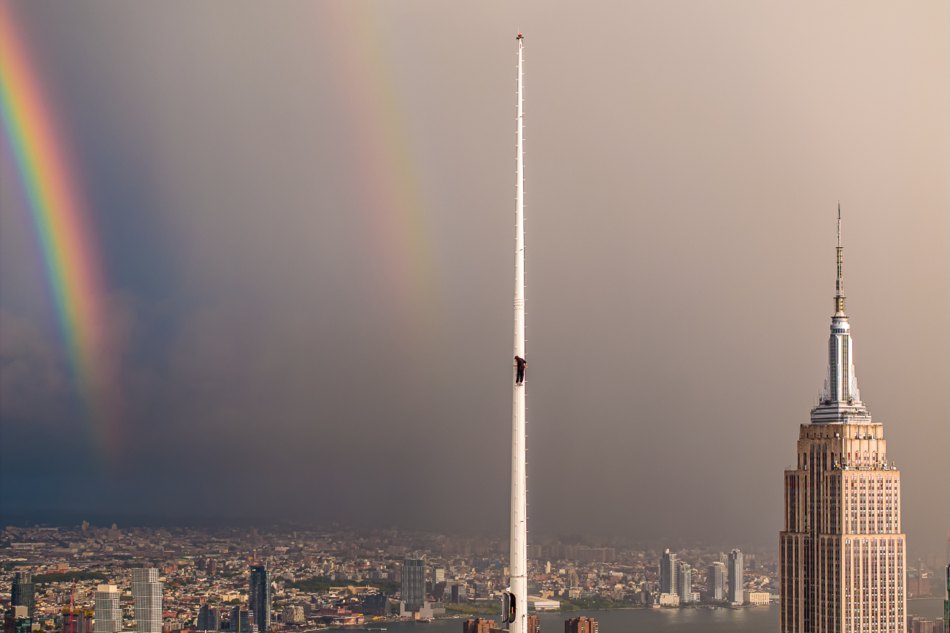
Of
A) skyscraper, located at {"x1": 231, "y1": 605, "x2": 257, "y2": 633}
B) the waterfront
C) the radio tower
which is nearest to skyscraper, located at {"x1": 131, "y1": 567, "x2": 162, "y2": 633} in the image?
skyscraper, located at {"x1": 231, "y1": 605, "x2": 257, "y2": 633}

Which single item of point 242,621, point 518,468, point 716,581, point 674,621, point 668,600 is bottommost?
point 674,621

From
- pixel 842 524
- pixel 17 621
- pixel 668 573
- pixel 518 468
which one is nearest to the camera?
pixel 518 468

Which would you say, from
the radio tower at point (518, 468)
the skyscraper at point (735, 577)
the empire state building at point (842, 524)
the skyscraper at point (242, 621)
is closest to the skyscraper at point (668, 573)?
the skyscraper at point (735, 577)

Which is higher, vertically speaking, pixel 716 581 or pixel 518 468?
pixel 518 468

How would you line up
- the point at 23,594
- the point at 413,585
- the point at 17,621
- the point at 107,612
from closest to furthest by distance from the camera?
the point at 17,621 → the point at 107,612 → the point at 23,594 → the point at 413,585

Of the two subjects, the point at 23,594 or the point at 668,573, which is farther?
the point at 668,573

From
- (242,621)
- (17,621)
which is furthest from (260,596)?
(17,621)

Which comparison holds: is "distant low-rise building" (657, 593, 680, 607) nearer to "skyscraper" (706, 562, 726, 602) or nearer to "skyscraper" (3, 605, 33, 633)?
"skyscraper" (706, 562, 726, 602)

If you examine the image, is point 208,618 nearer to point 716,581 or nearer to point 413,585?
point 413,585
